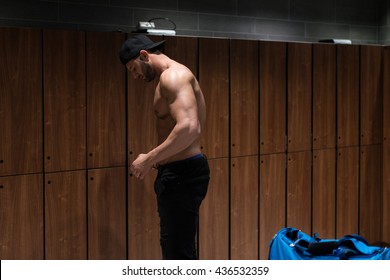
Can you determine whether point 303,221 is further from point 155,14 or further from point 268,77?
point 155,14

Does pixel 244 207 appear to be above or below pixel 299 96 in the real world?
below

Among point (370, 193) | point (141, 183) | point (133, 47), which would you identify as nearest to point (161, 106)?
point (133, 47)

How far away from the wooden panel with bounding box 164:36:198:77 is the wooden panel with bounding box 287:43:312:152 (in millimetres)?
815

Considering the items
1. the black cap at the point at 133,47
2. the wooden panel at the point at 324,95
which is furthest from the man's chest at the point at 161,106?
the wooden panel at the point at 324,95

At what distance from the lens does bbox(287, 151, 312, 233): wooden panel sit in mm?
4270

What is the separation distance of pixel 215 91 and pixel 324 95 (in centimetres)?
100

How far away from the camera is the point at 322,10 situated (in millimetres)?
4988

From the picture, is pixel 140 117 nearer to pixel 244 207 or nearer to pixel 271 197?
pixel 244 207

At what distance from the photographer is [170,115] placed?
2977 mm

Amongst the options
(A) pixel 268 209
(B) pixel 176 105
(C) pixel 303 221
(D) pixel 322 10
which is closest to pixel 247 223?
(A) pixel 268 209

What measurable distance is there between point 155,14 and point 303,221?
1.97 meters

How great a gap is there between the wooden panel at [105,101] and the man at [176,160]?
1.63 feet

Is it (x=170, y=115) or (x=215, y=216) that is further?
(x=215, y=216)

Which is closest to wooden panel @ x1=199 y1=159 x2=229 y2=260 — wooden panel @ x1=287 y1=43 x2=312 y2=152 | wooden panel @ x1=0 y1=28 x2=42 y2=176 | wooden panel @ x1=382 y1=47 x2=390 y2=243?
wooden panel @ x1=287 y1=43 x2=312 y2=152
